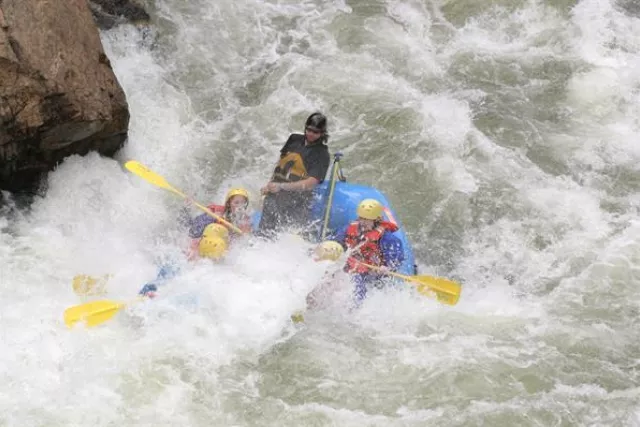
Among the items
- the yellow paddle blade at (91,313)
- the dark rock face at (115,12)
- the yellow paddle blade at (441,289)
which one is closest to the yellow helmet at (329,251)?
the yellow paddle blade at (441,289)

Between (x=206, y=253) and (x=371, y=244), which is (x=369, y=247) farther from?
(x=206, y=253)

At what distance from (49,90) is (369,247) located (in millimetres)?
2672

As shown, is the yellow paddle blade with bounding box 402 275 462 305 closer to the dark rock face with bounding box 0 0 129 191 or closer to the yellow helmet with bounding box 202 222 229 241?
the yellow helmet with bounding box 202 222 229 241

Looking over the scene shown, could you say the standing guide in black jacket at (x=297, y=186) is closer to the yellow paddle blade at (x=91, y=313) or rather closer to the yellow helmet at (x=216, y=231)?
the yellow helmet at (x=216, y=231)

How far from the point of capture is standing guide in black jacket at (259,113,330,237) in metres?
6.28

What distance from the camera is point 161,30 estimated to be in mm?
9016

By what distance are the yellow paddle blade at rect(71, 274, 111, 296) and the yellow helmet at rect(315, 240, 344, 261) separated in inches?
60.5

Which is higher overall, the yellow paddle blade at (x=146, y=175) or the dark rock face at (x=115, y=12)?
the dark rock face at (x=115, y=12)

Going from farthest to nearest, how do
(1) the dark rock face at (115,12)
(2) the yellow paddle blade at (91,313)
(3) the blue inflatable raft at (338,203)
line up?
(1) the dark rock face at (115,12)
(3) the blue inflatable raft at (338,203)
(2) the yellow paddle blade at (91,313)

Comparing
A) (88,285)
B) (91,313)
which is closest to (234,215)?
(88,285)

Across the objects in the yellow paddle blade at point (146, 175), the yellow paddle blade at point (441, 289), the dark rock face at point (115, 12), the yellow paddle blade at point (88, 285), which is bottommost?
the yellow paddle blade at point (88, 285)

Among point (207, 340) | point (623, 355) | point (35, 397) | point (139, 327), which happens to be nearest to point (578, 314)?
point (623, 355)

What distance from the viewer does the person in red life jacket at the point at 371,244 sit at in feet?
19.1

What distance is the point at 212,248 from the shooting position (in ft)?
18.9
